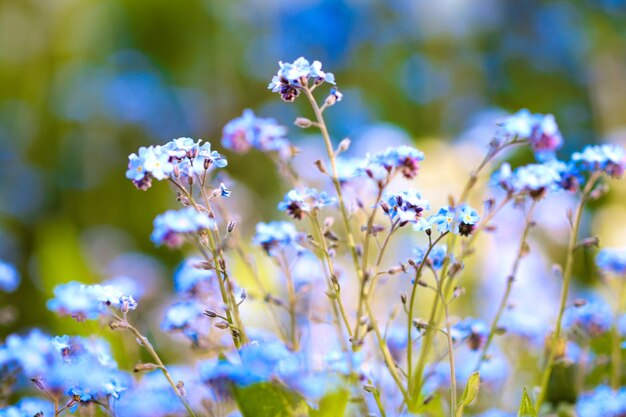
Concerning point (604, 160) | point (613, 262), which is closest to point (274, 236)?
point (604, 160)

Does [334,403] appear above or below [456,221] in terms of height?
below

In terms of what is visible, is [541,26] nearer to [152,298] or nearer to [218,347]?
[152,298]

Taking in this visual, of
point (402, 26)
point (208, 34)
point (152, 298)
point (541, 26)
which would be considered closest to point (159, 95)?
point (208, 34)

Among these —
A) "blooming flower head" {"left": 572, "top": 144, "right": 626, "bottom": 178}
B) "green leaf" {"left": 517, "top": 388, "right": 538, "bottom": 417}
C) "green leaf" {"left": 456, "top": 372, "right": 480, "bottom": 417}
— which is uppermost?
"blooming flower head" {"left": 572, "top": 144, "right": 626, "bottom": 178}

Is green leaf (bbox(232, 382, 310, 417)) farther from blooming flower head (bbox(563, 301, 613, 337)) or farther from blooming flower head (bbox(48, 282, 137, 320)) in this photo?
blooming flower head (bbox(563, 301, 613, 337))

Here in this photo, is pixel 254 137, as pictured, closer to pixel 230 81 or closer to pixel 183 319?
pixel 183 319

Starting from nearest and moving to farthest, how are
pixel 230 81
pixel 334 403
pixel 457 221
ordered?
1. pixel 334 403
2. pixel 457 221
3. pixel 230 81

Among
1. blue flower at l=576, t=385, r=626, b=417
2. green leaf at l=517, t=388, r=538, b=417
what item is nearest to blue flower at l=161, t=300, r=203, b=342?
green leaf at l=517, t=388, r=538, b=417
